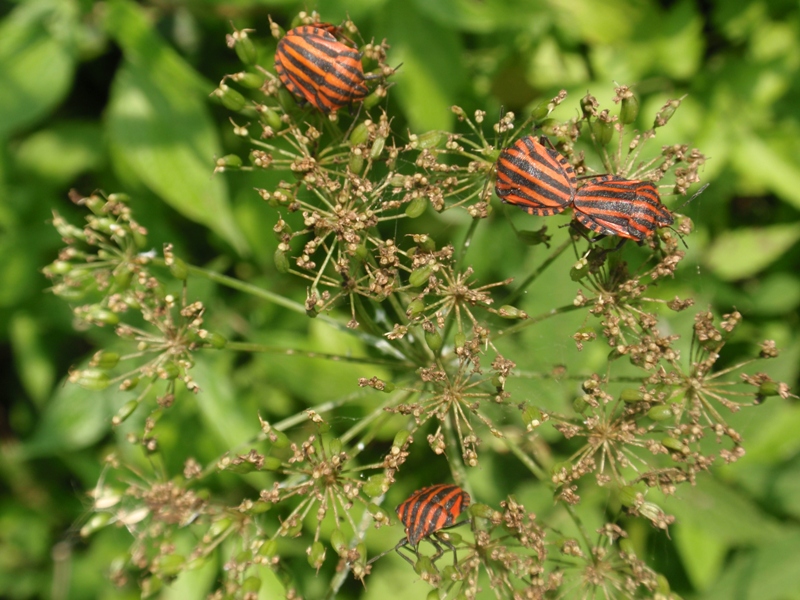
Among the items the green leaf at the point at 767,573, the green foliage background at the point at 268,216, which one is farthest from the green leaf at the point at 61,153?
the green leaf at the point at 767,573

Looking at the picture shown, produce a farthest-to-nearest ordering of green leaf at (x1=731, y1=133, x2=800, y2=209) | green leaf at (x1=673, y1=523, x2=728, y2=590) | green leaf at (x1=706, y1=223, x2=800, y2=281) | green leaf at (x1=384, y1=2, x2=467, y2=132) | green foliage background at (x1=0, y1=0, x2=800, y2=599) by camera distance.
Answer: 1. green leaf at (x1=706, y1=223, x2=800, y2=281)
2. green leaf at (x1=731, y1=133, x2=800, y2=209)
3. green leaf at (x1=673, y1=523, x2=728, y2=590)
4. green leaf at (x1=384, y1=2, x2=467, y2=132)
5. green foliage background at (x1=0, y1=0, x2=800, y2=599)

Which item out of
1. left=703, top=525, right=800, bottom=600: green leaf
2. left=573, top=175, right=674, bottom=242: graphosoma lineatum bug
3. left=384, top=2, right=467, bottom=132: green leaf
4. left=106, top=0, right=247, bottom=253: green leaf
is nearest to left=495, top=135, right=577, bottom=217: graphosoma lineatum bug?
left=573, top=175, right=674, bottom=242: graphosoma lineatum bug

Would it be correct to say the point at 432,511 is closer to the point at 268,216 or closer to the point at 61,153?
the point at 268,216

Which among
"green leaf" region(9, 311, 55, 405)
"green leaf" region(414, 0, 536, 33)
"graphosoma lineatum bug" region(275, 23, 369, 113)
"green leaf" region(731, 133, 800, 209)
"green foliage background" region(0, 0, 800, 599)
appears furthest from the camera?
"green leaf" region(9, 311, 55, 405)

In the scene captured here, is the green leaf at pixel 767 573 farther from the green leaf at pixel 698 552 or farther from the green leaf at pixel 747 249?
the green leaf at pixel 747 249

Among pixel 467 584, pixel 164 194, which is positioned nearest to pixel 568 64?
pixel 164 194

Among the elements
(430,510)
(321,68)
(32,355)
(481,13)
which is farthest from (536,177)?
(32,355)

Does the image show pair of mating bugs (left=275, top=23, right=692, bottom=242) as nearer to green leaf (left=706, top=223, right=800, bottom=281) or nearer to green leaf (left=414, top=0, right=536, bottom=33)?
green leaf (left=414, top=0, right=536, bottom=33)
